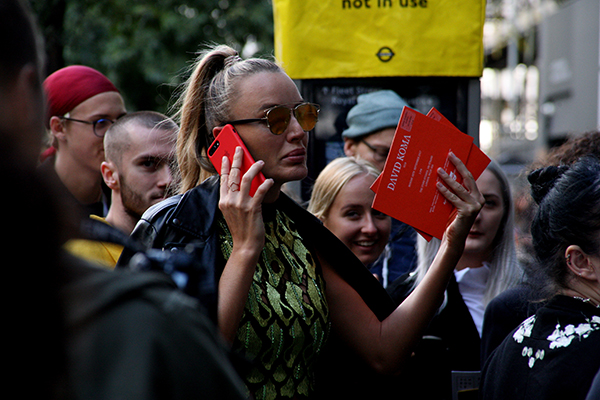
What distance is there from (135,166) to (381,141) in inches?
60.3

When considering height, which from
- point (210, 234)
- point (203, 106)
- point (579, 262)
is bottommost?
point (579, 262)

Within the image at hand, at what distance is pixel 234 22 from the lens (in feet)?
34.5

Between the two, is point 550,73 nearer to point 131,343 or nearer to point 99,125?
point 99,125

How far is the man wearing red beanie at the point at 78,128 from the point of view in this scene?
3.64 metres

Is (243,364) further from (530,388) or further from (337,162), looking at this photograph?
(337,162)

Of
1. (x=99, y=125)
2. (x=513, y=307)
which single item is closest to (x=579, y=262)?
(x=513, y=307)

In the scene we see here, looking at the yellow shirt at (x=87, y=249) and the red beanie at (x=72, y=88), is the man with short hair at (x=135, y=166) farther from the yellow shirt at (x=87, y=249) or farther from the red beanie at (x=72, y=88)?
the yellow shirt at (x=87, y=249)

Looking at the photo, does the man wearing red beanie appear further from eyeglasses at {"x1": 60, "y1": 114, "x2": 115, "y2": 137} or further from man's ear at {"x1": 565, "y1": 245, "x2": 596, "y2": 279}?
man's ear at {"x1": 565, "y1": 245, "x2": 596, "y2": 279}

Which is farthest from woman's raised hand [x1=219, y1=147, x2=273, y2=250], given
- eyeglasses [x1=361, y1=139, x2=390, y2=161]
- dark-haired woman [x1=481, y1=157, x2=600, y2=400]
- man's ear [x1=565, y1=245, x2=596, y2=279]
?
eyeglasses [x1=361, y1=139, x2=390, y2=161]

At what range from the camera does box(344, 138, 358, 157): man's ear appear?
13.2 feet

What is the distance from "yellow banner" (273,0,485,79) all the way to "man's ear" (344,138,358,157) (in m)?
0.46

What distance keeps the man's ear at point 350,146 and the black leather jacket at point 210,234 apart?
5.20 feet

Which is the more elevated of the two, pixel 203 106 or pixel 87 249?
pixel 203 106

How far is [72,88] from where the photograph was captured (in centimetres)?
367
